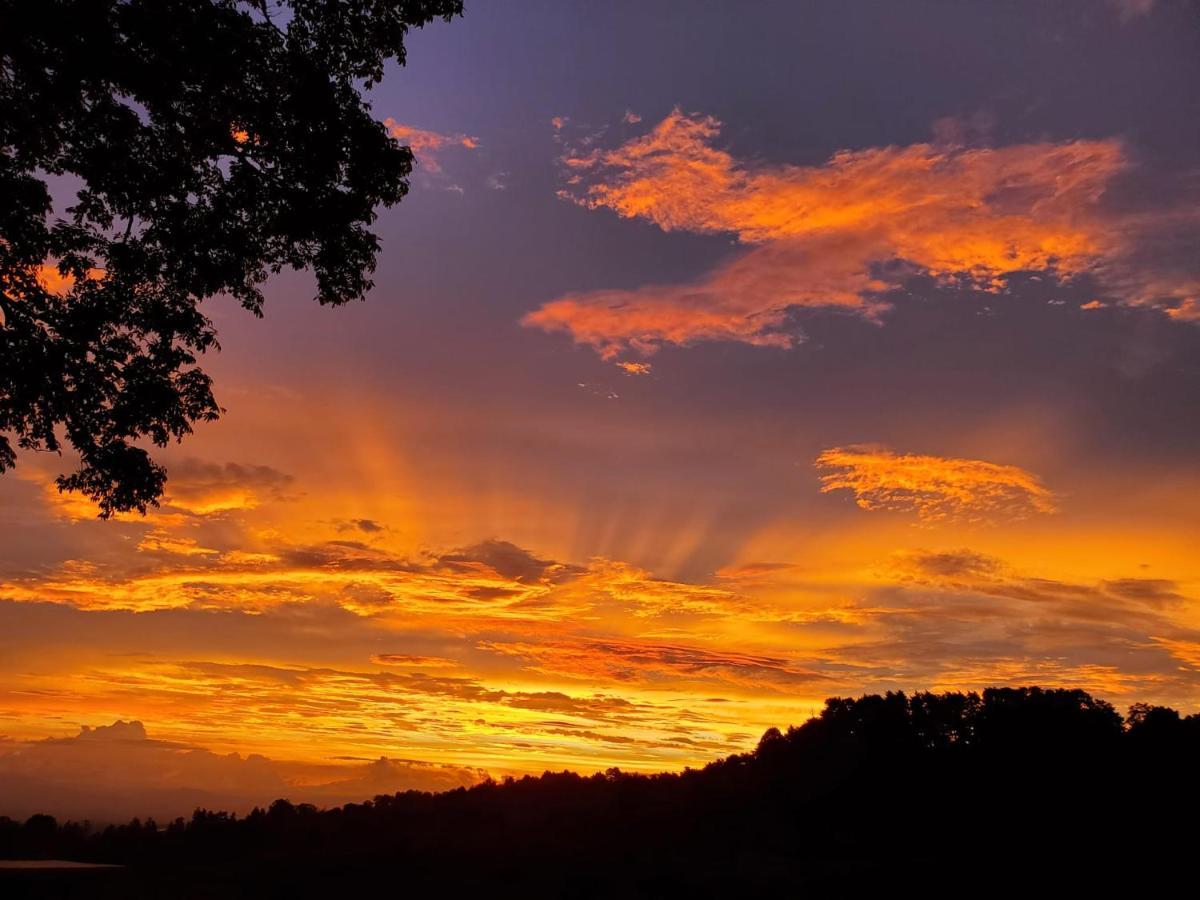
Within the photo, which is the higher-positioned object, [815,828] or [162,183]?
[162,183]

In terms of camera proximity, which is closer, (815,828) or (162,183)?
(162,183)

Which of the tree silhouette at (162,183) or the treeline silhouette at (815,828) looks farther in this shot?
the treeline silhouette at (815,828)

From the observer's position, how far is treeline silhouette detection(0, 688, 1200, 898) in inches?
2103

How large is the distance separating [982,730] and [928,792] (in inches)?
371

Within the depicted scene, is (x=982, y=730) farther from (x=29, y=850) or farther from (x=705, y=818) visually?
(x=29, y=850)

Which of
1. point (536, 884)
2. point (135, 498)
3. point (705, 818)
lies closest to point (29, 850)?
point (536, 884)

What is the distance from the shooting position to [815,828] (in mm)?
78875

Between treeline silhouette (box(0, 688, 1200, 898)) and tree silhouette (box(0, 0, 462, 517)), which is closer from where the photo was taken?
tree silhouette (box(0, 0, 462, 517))

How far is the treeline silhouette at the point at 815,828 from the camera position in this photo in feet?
175

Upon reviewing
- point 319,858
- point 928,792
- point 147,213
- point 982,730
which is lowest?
point 319,858

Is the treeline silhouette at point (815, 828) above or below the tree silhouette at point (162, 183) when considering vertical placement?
below

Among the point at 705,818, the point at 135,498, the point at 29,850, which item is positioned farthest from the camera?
the point at 705,818

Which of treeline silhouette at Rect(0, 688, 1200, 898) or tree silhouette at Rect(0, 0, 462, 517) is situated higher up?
tree silhouette at Rect(0, 0, 462, 517)

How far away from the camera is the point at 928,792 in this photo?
8106 cm
